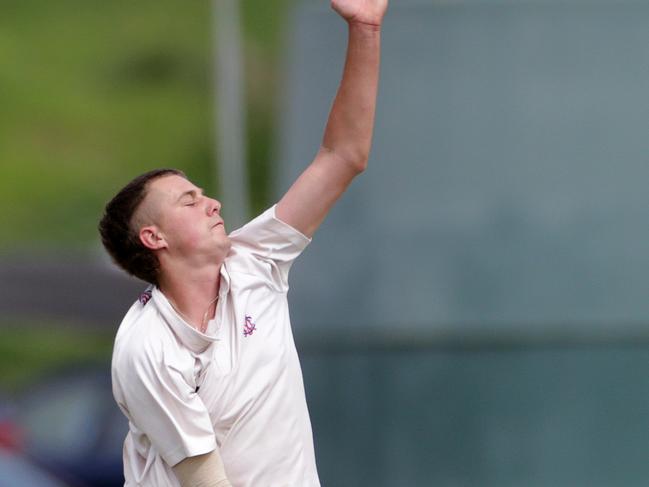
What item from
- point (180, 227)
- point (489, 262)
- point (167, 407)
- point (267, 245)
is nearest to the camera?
point (167, 407)

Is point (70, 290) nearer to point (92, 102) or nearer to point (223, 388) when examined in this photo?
point (92, 102)

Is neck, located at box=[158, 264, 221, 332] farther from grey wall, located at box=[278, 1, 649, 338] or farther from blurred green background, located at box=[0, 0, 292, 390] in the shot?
blurred green background, located at box=[0, 0, 292, 390]

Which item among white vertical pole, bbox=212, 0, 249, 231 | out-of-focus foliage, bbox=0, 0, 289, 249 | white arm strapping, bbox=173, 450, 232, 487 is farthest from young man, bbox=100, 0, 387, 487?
out-of-focus foliage, bbox=0, 0, 289, 249

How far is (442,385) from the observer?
5.06 meters

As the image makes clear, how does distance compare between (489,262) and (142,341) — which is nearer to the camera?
(142,341)

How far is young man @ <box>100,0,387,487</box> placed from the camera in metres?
2.40

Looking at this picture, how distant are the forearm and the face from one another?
0.29 m

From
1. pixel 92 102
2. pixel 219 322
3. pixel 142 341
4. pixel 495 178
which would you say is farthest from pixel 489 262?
pixel 142 341

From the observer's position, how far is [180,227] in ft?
8.16

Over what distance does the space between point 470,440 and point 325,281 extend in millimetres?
839

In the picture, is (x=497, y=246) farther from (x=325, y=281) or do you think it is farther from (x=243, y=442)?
(x=243, y=442)

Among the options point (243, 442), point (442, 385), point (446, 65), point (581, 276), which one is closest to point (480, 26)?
point (446, 65)

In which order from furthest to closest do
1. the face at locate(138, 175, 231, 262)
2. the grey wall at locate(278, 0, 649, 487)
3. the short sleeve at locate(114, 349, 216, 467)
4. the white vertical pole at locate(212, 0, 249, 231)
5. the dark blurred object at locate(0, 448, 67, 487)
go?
the white vertical pole at locate(212, 0, 249, 231) < the dark blurred object at locate(0, 448, 67, 487) < the grey wall at locate(278, 0, 649, 487) < the face at locate(138, 175, 231, 262) < the short sleeve at locate(114, 349, 216, 467)

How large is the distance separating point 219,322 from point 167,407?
0.21 metres
